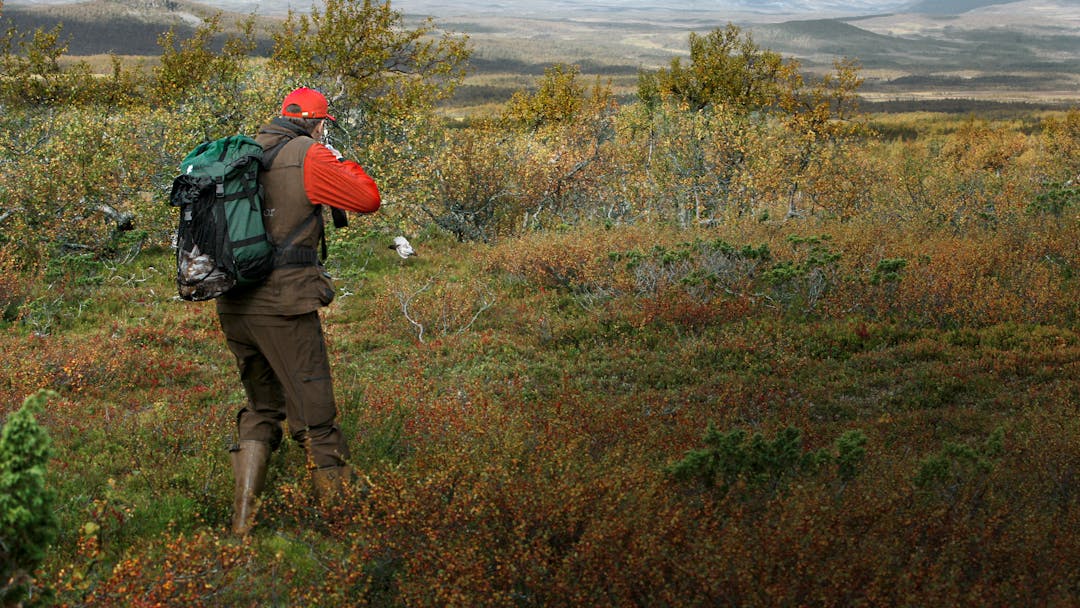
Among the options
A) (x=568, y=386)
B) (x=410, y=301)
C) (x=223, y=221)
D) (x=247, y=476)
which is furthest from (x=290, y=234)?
(x=410, y=301)

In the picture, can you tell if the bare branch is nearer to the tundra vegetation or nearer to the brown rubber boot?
the tundra vegetation

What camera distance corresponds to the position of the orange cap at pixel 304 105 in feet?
13.4

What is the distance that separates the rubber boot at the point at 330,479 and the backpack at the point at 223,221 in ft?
3.30

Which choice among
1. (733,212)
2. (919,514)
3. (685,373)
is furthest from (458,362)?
(733,212)

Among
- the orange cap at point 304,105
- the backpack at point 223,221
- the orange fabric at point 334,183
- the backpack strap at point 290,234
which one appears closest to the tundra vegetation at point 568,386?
the backpack at point 223,221

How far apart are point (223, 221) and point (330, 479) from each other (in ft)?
4.50

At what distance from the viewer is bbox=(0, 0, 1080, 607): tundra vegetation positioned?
3.11 metres

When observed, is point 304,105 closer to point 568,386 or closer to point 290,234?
point 290,234

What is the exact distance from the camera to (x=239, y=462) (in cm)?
409

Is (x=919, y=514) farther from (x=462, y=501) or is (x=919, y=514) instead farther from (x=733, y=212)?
(x=733, y=212)

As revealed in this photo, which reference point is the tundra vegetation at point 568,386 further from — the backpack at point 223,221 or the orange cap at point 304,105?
the orange cap at point 304,105

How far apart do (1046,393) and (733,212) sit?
935 cm

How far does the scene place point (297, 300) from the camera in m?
3.91

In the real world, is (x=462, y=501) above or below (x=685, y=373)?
above
